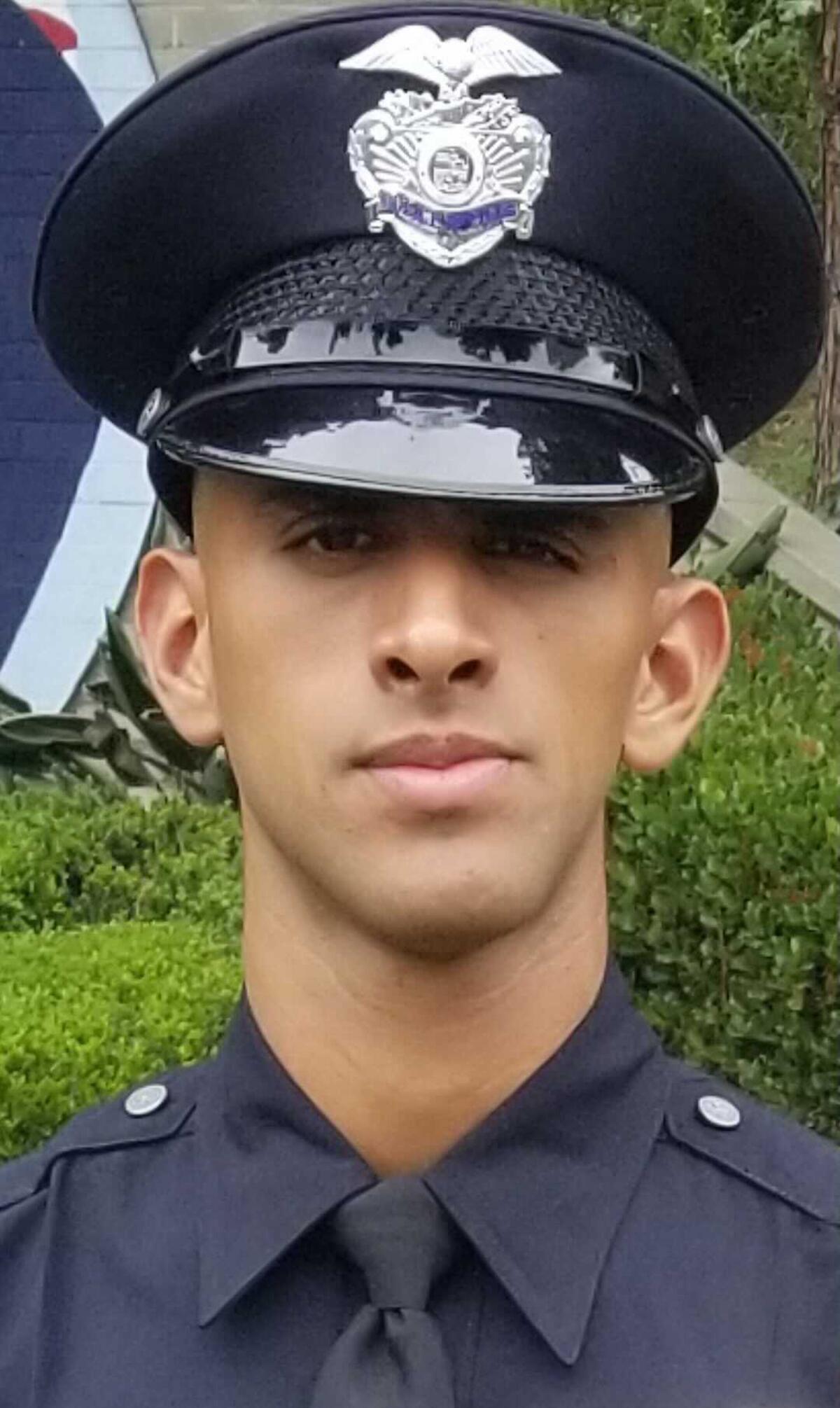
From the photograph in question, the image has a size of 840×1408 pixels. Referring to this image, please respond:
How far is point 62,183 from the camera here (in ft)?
5.18

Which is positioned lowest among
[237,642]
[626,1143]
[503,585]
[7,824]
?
[7,824]

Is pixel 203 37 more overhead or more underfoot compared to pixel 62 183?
more underfoot

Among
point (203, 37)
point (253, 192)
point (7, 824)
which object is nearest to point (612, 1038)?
point (253, 192)

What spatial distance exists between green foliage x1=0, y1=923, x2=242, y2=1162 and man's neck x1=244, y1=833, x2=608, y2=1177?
119 cm

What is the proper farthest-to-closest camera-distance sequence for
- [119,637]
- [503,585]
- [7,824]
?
1. [119,637]
2. [7,824]
3. [503,585]

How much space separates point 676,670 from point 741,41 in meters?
4.25

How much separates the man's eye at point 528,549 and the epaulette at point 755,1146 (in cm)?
41

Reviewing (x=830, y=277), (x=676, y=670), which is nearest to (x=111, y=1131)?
(x=676, y=670)

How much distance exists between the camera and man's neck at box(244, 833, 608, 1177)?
1.42m

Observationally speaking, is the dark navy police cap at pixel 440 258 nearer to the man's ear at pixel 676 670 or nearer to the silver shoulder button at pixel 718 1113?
the man's ear at pixel 676 670

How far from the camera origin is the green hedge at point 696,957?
269 centimetres

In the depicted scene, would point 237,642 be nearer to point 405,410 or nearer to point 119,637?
point 405,410

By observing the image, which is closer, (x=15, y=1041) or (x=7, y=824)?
(x=15, y=1041)

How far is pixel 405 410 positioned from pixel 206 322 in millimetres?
236
